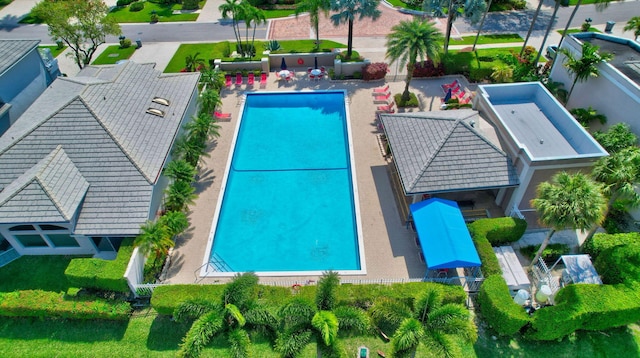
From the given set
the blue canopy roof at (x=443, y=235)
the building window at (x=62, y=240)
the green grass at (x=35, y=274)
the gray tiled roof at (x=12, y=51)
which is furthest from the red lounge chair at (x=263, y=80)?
the green grass at (x=35, y=274)

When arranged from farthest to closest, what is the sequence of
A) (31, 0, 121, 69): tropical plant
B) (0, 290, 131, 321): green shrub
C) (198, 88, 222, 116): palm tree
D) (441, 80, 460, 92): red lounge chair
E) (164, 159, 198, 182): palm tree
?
(441, 80, 460, 92): red lounge chair
(31, 0, 121, 69): tropical plant
(198, 88, 222, 116): palm tree
(164, 159, 198, 182): palm tree
(0, 290, 131, 321): green shrub

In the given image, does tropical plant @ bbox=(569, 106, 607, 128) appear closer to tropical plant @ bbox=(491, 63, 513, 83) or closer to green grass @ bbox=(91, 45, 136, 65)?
tropical plant @ bbox=(491, 63, 513, 83)

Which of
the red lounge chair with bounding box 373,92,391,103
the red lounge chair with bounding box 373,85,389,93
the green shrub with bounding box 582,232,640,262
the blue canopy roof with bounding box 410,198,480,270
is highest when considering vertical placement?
the red lounge chair with bounding box 373,85,389,93

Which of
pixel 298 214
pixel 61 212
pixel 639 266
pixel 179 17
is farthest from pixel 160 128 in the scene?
pixel 179 17

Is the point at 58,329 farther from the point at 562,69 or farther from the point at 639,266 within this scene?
the point at 562,69

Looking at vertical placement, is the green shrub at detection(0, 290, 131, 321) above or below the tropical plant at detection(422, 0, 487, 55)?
below

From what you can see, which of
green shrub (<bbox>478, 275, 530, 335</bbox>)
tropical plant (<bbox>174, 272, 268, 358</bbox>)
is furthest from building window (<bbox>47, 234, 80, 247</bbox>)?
green shrub (<bbox>478, 275, 530, 335</bbox>)

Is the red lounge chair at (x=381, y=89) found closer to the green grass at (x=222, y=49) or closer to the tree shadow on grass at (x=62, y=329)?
the green grass at (x=222, y=49)
